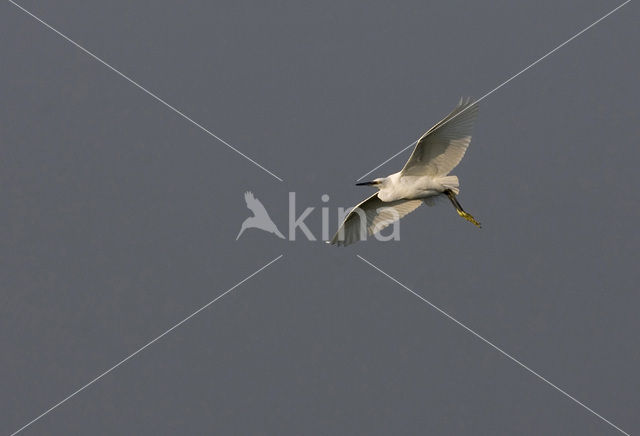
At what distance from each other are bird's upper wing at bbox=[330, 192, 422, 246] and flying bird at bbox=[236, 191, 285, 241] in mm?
1279

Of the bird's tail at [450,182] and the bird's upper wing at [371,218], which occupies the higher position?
the bird's tail at [450,182]

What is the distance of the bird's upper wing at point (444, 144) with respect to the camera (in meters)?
19.7

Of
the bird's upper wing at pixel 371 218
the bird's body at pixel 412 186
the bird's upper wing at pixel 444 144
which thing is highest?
the bird's upper wing at pixel 444 144

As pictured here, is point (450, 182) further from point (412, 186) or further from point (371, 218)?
point (371, 218)

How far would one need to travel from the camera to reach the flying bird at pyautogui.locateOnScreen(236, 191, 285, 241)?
2376 cm

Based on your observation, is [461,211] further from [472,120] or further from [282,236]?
[282,236]

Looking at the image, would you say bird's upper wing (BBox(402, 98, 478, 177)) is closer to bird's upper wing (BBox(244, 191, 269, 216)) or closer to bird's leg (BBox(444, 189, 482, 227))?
bird's leg (BBox(444, 189, 482, 227))

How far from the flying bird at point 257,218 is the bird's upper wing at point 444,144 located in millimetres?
3594

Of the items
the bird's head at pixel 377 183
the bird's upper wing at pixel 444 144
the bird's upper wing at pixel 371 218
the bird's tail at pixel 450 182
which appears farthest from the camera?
the bird's upper wing at pixel 371 218

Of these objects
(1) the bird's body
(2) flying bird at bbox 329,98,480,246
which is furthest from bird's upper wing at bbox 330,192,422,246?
(1) the bird's body

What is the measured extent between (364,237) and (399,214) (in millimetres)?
780

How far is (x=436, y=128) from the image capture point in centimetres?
1970

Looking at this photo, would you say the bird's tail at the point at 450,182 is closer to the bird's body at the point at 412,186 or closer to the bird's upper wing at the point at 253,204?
the bird's body at the point at 412,186

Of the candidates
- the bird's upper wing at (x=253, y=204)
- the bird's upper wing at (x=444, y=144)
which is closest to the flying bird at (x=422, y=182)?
the bird's upper wing at (x=444, y=144)
